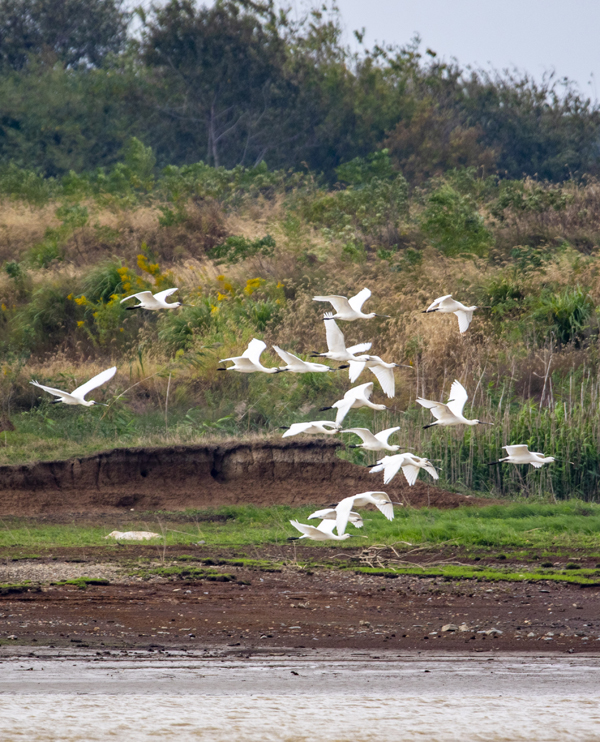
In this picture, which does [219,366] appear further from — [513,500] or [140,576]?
[140,576]

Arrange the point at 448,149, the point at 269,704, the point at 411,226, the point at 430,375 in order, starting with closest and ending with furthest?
1. the point at 269,704
2. the point at 430,375
3. the point at 411,226
4. the point at 448,149

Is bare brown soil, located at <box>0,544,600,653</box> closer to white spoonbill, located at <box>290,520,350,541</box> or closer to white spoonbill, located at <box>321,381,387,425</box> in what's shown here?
white spoonbill, located at <box>290,520,350,541</box>

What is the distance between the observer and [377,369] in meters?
13.0

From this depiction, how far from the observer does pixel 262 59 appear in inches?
1556

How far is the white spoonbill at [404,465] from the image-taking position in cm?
1142

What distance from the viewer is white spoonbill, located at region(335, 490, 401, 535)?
402 inches

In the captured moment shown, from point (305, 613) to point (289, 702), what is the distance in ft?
8.01

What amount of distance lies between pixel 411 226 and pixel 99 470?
45.2 feet

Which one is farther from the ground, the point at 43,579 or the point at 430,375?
the point at 430,375

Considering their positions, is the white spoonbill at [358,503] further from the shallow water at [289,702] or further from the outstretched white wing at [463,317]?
the shallow water at [289,702]

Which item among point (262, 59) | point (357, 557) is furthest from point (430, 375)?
point (262, 59)

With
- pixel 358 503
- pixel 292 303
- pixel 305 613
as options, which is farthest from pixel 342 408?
pixel 292 303

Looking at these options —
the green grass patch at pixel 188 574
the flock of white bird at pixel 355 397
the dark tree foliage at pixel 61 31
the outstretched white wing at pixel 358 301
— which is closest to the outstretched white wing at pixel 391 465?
the flock of white bird at pixel 355 397

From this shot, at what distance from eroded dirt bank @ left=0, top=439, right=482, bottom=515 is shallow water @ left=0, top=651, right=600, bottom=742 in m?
8.54
